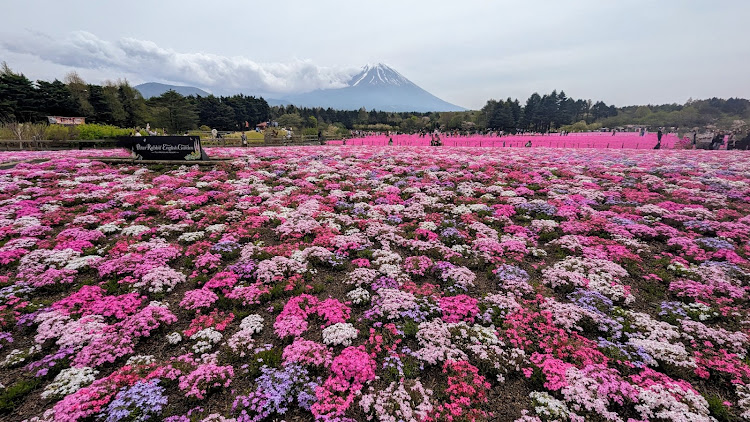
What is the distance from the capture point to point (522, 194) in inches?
713

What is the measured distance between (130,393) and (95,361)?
1.69 metres

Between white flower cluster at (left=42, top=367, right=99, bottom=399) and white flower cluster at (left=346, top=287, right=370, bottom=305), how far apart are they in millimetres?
5877

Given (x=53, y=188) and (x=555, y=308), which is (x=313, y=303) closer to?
(x=555, y=308)

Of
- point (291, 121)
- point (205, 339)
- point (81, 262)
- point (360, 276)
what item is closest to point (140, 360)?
point (205, 339)

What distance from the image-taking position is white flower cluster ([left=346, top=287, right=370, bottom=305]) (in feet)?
29.0

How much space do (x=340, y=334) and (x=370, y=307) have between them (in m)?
1.54

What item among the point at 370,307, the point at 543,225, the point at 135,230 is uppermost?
the point at 543,225

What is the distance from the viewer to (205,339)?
7.23 m

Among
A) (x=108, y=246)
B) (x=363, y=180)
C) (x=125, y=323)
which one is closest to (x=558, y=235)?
(x=363, y=180)

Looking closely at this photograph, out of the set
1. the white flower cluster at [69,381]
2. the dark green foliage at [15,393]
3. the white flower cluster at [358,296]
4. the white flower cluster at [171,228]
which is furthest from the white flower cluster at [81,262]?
the white flower cluster at [358,296]

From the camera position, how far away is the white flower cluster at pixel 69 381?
225 inches

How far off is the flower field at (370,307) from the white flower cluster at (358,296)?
0.17ft

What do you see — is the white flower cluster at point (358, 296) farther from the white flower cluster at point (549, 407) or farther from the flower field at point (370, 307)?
the white flower cluster at point (549, 407)

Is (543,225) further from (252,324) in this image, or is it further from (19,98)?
(19,98)
